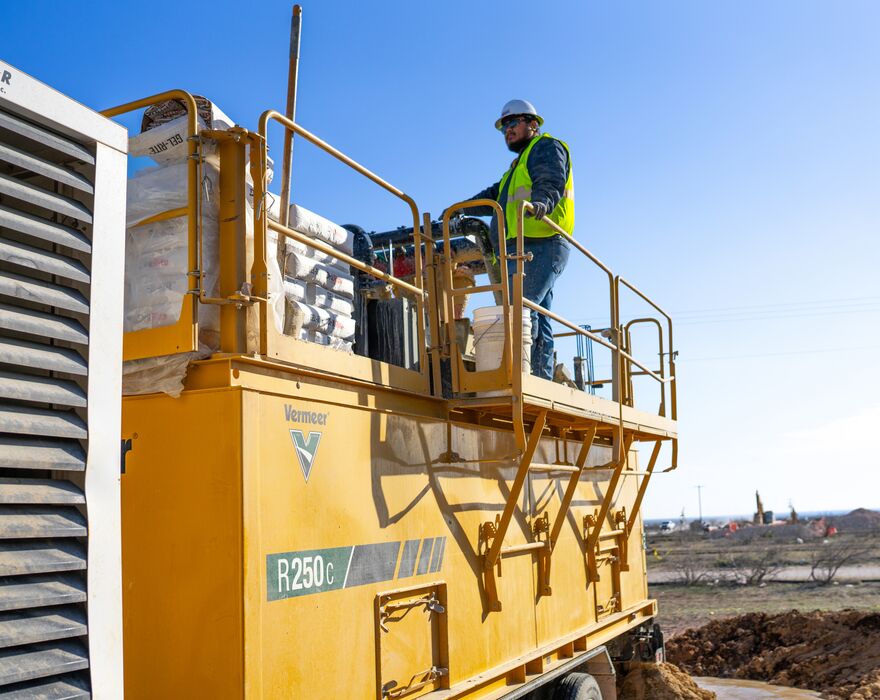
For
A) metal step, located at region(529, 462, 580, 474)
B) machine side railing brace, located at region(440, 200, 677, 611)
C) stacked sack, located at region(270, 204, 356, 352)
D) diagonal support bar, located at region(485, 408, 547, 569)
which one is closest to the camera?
stacked sack, located at region(270, 204, 356, 352)

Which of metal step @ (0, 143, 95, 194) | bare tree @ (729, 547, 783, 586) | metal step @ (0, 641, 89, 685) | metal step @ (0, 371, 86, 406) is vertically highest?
metal step @ (0, 143, 95, 194)

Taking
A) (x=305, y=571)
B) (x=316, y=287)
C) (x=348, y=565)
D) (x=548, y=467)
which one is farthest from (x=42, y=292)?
(x=548, y=467)

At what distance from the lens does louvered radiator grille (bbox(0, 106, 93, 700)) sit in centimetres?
218

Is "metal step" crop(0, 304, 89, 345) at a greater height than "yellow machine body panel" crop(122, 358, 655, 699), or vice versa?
"metal step" crop(0, 304, 89, 345)

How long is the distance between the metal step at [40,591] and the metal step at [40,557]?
31mm

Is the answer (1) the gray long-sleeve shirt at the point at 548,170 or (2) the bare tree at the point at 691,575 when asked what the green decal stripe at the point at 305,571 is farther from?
(2) the bare tree at the point at 691,575

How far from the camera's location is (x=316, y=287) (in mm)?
4590

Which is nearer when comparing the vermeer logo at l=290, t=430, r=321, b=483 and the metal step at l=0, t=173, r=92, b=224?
the metal step at l=0, t=173, r=92, b=224

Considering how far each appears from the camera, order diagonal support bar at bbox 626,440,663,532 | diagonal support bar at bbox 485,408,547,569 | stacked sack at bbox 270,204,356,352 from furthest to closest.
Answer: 1. diagonal support bar at bbox 626,440,663,532
2. diagonal support bar at bbox 485,408,547,569
3. stacked sack at bbox 270,204,356,352

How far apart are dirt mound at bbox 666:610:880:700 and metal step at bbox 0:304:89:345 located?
34.9ft

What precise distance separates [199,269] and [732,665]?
12270mm

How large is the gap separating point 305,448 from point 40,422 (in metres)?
1.64

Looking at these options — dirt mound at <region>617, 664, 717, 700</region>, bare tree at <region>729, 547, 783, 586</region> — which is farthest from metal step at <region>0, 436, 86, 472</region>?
bare tree at <region>729, 547, 783, 586</region>

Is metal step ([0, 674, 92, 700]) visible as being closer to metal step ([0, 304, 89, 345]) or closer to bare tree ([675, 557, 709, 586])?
metal step ([0, 304, 89, 345])
